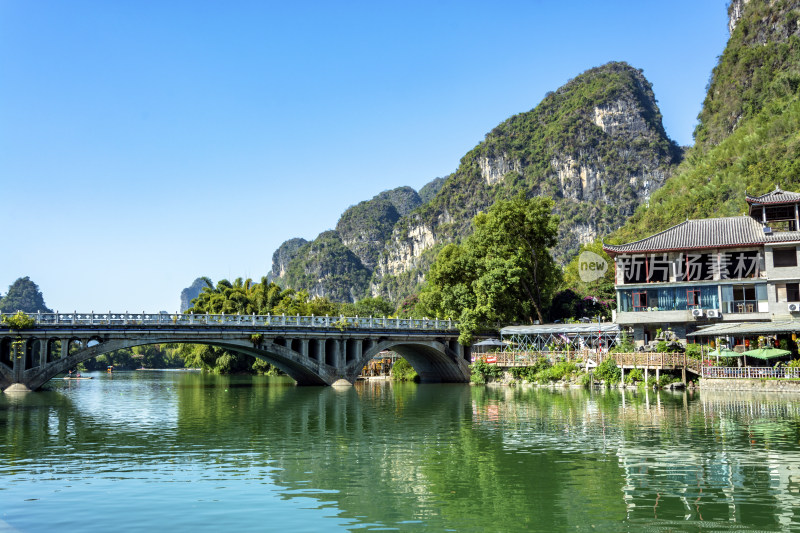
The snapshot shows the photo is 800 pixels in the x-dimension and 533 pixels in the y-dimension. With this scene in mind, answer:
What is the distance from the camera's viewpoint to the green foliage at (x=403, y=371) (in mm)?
87600

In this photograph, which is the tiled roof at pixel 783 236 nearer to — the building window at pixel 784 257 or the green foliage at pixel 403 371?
the building window at pixel 784 257

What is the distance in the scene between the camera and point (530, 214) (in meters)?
76.5

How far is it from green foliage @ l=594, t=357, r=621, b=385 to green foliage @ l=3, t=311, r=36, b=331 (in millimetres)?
45344

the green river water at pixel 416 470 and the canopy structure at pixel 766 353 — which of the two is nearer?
the green river water at pixel 416 470

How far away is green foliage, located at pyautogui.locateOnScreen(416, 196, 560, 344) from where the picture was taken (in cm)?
7269

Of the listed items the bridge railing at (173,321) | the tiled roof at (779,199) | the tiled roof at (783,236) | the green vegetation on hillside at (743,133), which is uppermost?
the green vegetation on hillside at (743,133)

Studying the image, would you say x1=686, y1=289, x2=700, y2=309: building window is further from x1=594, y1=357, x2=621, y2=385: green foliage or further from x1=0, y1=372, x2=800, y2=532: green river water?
x1=0, y1=372, x2=800, y2=532: green river water

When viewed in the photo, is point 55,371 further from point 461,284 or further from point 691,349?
point 691,349

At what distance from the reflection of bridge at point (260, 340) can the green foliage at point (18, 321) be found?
0.42 m

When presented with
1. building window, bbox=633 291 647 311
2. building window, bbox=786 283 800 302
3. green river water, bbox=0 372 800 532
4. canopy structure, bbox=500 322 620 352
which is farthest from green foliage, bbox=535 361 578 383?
green river water, bbox=0 372 800 532

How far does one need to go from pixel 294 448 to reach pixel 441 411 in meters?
16.7

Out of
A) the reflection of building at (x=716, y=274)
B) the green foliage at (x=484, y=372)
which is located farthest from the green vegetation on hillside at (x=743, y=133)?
the green foliage at (x=484, y=372)

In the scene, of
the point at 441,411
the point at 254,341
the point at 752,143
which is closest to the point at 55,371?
the point at 254,341

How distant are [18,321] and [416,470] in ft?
142
